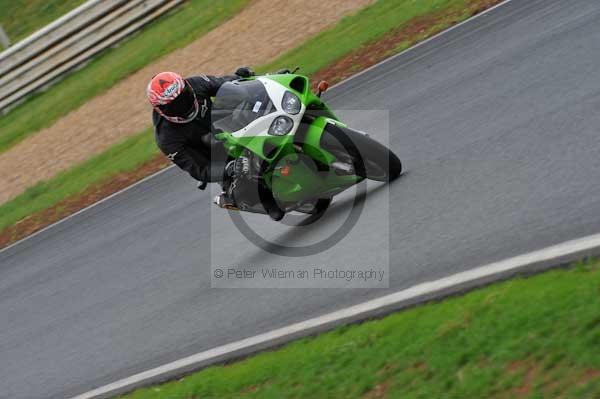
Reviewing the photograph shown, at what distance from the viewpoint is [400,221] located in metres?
7.18

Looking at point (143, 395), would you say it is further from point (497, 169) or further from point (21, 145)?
point (21, 145)

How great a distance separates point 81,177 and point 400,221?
29.5 ft

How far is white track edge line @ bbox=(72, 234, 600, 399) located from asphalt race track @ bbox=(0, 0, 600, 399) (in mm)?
119

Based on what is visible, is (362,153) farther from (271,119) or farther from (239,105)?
(239,105)

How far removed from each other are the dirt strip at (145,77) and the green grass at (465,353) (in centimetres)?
1032

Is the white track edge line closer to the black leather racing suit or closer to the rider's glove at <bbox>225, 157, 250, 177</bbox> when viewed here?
the rider's glove at <bbox>225, 157, 250, 177</bbox>

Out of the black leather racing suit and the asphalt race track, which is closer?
the asphalt race track

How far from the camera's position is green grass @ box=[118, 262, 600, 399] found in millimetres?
4191

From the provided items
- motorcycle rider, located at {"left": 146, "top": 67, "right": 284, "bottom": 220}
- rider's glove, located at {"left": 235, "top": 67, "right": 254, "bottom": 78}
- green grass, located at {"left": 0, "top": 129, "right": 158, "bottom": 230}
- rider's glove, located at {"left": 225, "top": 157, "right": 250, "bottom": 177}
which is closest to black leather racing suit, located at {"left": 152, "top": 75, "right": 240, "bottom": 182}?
motorcycle rider, located at {"left": 146, "top": 67, "right": 284, "bottom": 220}

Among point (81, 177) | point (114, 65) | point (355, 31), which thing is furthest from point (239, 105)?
point (114, 65)

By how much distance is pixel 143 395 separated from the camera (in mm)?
6883

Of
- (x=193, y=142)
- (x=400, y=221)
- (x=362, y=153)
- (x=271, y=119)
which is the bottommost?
(x=400, y=221)

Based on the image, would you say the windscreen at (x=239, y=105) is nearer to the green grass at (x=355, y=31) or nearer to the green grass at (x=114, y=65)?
the green grass at (x=355, y=31)

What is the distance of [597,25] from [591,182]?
3.75 metres
